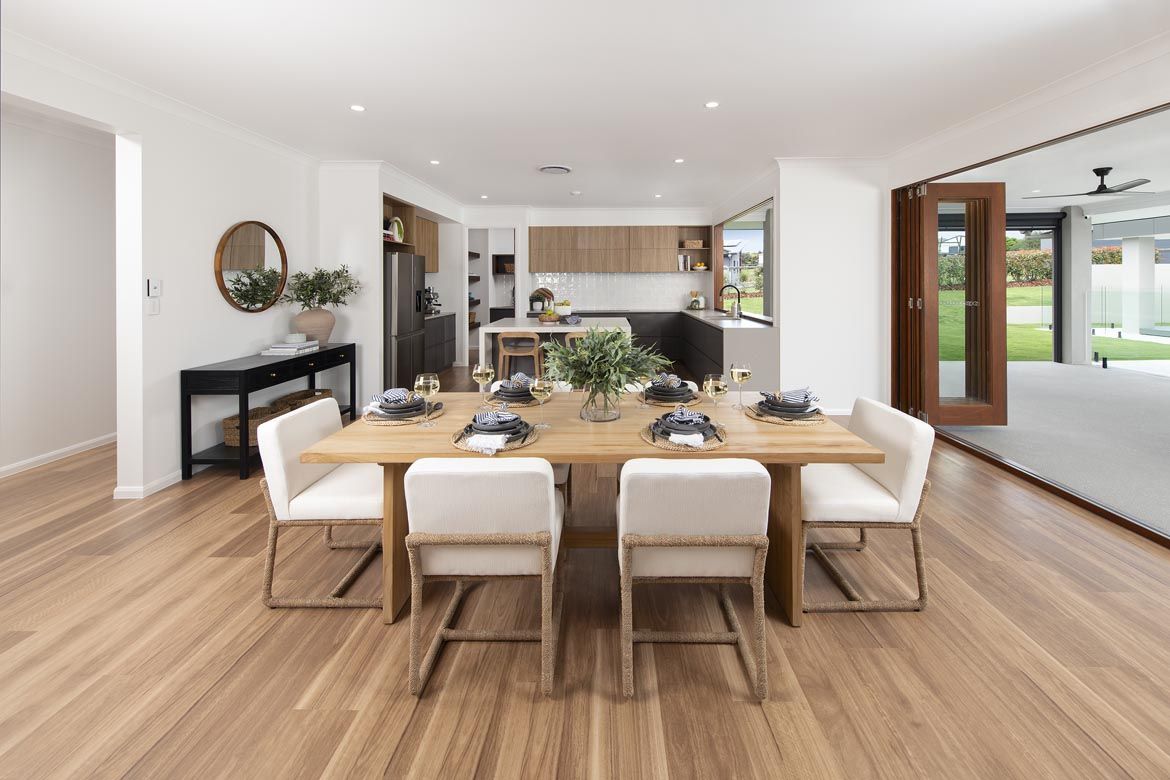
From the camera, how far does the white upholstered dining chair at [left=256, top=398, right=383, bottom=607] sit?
2434mm

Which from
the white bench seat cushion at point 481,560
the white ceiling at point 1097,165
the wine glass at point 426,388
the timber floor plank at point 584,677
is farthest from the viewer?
the white ceiling at point 1097,165

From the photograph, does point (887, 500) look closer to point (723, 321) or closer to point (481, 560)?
point (481, 560)

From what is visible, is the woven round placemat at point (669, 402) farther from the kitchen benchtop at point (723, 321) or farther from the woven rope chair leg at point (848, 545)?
the kitchen benchtop at point (723, 321)

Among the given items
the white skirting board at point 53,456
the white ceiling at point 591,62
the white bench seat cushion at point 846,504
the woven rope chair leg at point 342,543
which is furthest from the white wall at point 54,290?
the white bench seat cushion at point 846,504

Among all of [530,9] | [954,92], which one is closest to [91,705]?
[530,9]

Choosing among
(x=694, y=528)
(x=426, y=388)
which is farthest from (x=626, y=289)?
(x=694, y=528)

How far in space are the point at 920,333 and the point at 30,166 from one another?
7.12m

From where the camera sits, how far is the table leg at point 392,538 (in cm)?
242

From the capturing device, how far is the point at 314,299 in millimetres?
5824

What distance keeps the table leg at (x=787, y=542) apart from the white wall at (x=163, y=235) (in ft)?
12.6

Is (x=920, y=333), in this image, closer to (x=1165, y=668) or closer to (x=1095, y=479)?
(x=1095, y=479)

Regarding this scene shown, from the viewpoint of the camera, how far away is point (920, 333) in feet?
18.3

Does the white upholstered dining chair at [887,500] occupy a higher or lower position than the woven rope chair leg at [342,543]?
higher

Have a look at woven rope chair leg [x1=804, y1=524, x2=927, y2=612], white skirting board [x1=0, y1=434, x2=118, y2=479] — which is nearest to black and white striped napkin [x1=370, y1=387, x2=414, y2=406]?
woven rope chair leg [x1=804, y1=524, x2=927, y2=612]
